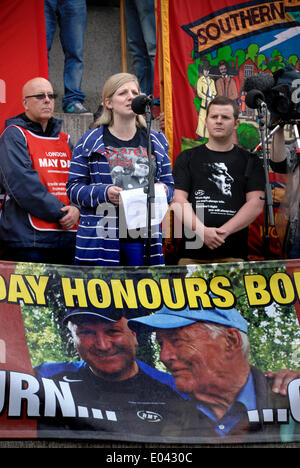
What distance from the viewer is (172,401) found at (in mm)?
3627

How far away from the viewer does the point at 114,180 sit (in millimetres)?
4574

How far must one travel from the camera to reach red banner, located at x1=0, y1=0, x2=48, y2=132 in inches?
225

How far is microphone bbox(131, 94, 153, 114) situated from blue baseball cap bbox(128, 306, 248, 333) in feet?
4.04

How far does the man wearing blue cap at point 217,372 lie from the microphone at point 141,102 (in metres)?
1.24

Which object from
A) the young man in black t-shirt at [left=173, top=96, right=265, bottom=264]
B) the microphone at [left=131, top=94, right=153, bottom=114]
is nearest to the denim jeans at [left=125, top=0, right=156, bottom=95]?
the young man in black t-shirt at [left=173, top=96, right=265, bottom=264]

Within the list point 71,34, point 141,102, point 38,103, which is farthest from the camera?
point 71,34

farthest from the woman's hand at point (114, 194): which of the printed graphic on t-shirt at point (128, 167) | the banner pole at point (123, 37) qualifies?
the banner pole at point (123, 37)

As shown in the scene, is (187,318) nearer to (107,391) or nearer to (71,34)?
(107,391)

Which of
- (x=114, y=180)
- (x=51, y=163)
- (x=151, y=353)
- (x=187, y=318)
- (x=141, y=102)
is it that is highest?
(x=141, y=102)

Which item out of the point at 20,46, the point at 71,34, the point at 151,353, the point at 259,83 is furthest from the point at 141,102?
the point at 71,34

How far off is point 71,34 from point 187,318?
11.1ft

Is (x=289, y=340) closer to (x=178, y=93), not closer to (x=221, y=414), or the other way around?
(x=221, y=414)

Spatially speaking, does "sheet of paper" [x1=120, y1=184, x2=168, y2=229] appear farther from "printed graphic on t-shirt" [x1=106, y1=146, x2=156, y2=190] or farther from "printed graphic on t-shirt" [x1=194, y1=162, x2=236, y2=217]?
"printed graphic on t-shirt" [x1=194, y1=162, x2=236, y2=217]
